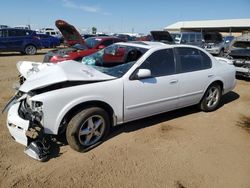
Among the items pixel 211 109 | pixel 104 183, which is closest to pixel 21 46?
pixel 211 109

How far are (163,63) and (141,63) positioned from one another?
538 mm

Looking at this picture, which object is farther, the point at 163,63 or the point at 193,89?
the point at 193,89

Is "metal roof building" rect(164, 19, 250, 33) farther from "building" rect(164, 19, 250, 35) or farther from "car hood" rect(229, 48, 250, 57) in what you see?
"car hood" rect(229, 48, 250, 57)

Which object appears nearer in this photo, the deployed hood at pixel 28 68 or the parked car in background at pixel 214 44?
the deployed hood at pixel 28 68

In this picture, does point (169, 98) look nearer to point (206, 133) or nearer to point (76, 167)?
point (206, 133)

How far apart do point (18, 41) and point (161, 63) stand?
14556mm

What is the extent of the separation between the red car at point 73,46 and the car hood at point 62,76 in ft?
14.4

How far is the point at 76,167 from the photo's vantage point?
366 cm

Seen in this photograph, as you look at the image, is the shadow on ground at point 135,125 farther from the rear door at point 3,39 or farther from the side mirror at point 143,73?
the rear door at point 3,39

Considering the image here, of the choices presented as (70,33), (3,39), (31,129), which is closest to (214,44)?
(70,33)

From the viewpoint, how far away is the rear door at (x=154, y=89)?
4.40 meters

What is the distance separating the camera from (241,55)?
32.2ft

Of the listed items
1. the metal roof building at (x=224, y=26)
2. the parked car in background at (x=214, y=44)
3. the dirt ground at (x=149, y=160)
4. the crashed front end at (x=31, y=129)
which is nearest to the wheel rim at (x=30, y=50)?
the parked car in background at (x=214, y=44)

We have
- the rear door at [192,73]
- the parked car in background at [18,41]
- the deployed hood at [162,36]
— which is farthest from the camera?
the parked car in background at [18,41]
